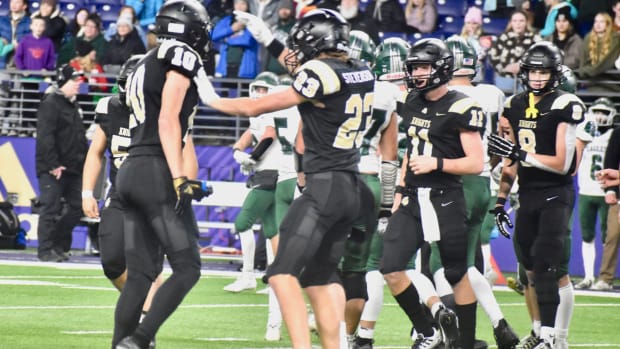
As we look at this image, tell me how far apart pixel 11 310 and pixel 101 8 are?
10510 mm

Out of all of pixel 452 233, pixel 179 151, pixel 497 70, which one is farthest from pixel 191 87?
pixel 497 70

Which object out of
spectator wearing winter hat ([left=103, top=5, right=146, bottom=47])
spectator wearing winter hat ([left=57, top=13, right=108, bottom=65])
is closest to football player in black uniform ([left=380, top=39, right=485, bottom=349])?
spectator wearing winter hat ([left=103, top=5, right=146, bottom=47])

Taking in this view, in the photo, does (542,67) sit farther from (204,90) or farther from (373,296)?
(204,90)

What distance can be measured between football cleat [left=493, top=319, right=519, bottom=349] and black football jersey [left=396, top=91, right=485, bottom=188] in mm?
1056

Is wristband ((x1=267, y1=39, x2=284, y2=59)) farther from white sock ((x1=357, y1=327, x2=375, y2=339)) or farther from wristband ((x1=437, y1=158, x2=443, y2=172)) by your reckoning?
white sock ((x1=357, y1=327, x2=375, y2=339))

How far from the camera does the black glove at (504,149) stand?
328 inches

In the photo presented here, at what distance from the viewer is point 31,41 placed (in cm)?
1816

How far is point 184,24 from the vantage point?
686cm

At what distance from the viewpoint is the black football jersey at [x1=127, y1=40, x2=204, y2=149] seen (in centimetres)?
668

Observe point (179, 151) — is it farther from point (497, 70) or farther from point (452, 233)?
point (497, 70)

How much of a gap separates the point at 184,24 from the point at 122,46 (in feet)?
36.1

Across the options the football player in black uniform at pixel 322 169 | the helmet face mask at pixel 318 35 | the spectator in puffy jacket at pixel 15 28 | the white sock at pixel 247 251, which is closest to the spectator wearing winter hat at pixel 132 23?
the spectator in puffy jacket at pixel 15 28

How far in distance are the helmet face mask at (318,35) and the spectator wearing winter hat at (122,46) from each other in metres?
11.0

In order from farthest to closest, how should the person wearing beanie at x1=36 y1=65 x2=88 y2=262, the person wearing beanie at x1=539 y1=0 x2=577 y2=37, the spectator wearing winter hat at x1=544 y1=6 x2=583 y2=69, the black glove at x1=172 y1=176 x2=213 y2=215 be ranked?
1. the person wearing beanie at x1=539 y1=0 x2=577 y2=37
2. the spectator wearing winter hat at x1=544 y1=6 x2=583 y2=69
3. the person wearing beanie at x1=36 y1=65 x2=88 y2=262
4. the black glove at x1=172 y1=176 x2=213 y2=215
